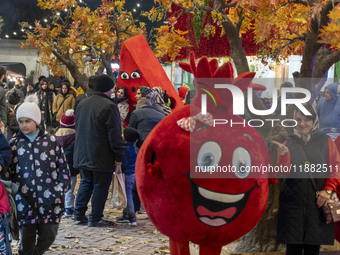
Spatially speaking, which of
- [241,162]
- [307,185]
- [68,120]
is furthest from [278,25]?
[68,120]

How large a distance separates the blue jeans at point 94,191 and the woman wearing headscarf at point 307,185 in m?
3.52

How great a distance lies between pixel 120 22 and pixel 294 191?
10.8 m

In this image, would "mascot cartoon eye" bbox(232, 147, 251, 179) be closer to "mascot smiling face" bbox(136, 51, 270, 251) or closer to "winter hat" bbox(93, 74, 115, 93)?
"mascot smiling face" bbox(136, 51, 270, 251)

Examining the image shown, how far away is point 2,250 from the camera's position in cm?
505

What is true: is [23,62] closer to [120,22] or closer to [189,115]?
[120,22]

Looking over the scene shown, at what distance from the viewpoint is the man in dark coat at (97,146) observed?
25.4ft

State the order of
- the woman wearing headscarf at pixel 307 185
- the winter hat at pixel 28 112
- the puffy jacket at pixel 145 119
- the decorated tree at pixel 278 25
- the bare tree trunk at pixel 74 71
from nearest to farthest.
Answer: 1. the woman wearing headscarf at pixel 307 185
2. the decorated tree at pixel 278 25
3. the winter hat at pixel 28 112
4. the puffy jacket at pixel 145 119
5. the bare tree trunk at pixel 74 71

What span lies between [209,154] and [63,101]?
30.9ft

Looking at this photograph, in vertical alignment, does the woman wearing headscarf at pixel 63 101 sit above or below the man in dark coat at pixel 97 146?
above

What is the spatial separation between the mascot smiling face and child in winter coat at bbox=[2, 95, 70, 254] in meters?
1.56

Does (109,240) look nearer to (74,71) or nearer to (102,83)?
(102,83)

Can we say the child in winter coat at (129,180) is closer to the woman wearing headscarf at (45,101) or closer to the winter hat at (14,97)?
the winter hat at (14,97)

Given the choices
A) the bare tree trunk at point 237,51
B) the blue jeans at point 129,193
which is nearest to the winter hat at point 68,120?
the blue jeans at point 129,193

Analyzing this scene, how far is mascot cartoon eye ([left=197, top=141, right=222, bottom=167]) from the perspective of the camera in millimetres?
3971
